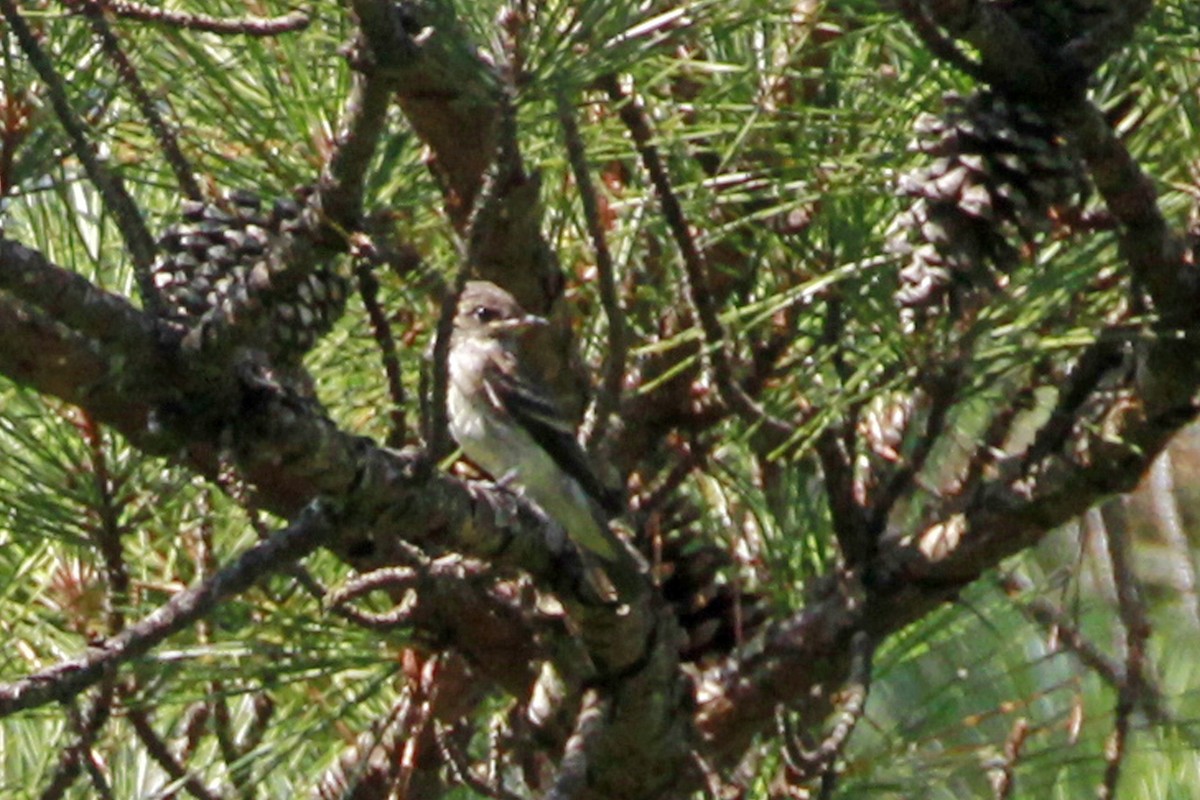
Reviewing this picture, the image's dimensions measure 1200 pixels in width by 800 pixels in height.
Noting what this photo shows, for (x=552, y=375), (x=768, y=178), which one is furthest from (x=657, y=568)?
(x=768, y=178)

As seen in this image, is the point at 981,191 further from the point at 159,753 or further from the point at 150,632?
the point at 159,753

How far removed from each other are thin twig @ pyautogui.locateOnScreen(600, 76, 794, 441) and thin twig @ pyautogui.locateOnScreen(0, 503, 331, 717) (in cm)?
40

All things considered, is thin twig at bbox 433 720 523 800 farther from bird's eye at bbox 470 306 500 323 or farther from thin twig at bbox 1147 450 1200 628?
thin twig at bbox 1147 450 1200 628

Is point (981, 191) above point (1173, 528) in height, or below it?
below

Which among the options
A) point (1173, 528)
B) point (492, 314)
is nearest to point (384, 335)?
point (492, 314)

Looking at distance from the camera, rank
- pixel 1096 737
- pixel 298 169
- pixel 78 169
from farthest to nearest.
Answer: pixel 1096 737 < pixel 78 169 < pixel 298 169

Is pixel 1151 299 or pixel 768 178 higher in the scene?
pixel 768 178

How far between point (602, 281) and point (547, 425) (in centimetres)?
49

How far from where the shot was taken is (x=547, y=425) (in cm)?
201

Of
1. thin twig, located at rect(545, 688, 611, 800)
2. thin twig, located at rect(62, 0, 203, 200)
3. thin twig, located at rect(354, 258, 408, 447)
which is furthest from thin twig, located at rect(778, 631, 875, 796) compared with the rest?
thin twig, located at rect(62, 0, 203, 200)

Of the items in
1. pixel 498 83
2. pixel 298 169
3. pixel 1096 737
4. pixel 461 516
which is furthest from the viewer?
pixel 1096 737

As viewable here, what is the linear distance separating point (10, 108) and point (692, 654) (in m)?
0.76

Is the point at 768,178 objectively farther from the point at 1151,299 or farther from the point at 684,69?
the point at 1151,299

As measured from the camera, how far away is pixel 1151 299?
1.50 m
